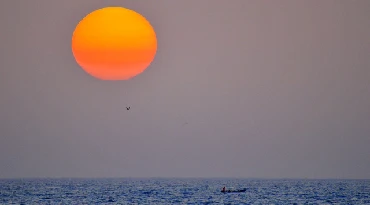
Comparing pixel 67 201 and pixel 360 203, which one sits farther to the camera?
pixel 360 203

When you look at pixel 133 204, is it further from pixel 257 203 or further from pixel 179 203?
pixel 257 203

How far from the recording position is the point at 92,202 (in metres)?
112

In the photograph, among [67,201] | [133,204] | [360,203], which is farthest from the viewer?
[360,203]

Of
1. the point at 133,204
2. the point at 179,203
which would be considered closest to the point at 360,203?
the point at 179,203

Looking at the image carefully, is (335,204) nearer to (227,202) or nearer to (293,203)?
(293,203)

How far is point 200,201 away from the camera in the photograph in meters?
118

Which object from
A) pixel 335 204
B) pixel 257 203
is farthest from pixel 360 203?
pixel 257 203

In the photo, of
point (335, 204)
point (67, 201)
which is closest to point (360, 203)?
point (335, 204)

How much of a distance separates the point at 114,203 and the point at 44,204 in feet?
32.1

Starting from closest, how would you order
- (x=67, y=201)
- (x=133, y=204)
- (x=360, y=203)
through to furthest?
1. (x=133, y=204)
2. (x=67, y=201)
3. (x=360, y=203)

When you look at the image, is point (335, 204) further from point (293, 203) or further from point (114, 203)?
point (114, 203)

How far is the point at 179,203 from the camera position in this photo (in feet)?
368

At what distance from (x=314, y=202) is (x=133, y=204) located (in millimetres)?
30840

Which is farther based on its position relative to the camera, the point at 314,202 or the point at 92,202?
the point at 314,202
